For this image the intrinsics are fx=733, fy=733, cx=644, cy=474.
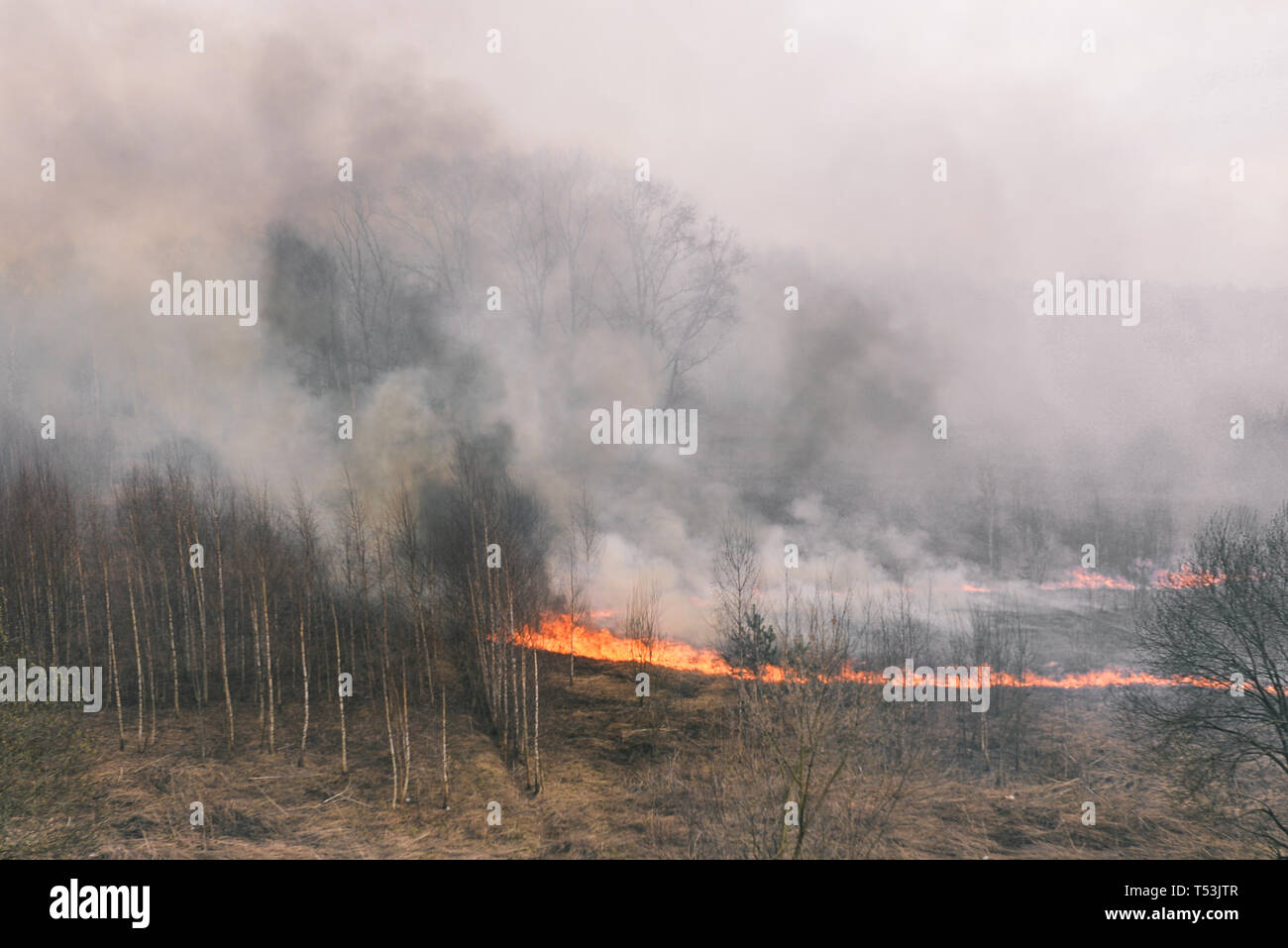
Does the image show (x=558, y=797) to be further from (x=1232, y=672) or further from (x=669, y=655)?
(x=1232, y=672)

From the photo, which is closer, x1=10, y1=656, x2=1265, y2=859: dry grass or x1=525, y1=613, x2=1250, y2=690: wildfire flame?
x1=10, y1=656, x2=1265, y2=859: dry grass

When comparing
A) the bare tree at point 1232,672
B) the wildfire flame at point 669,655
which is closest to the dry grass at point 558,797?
the bare tree at point 1232,672

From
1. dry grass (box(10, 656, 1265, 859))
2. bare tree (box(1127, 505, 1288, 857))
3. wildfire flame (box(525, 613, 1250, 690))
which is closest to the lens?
dry grass (box(10, 656, 1265, 859))

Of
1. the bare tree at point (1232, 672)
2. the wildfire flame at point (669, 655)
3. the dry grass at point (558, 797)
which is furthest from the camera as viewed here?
the wildfire flame at point (669, 655)

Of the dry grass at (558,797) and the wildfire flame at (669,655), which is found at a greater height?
the wildfire flame at (669,655)

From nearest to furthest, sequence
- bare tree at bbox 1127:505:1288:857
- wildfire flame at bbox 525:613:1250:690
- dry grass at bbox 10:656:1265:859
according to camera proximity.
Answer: dry grass at bbox 10:656:1265:859 < bare tree at bbox 1127:505:1288:857 < wildfire flame at bbox 525:613:1250:690

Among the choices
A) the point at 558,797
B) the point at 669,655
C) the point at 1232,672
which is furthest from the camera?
the point at 669,655

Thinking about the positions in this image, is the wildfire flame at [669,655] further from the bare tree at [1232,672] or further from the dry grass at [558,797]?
the bare tree at [1232,672]

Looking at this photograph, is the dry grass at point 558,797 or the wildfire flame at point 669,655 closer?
the dry grass at point 558,797

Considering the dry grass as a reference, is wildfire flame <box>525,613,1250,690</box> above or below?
above

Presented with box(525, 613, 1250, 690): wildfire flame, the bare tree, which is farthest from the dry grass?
box(525, 613, 1250, 690): wildfire flame

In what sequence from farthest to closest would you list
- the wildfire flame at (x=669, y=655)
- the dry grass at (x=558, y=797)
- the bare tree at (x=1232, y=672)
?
the wildfire flame at (x=669, y=655) < the bare tree at (x=1232, y=672) < the dry grass at (x=558, y=797)

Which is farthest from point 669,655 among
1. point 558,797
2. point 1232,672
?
point 1232,672

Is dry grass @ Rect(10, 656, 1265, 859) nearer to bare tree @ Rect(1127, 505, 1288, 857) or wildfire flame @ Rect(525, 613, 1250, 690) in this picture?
bare tree @ Rect(1127, 505, 1288, 857)
